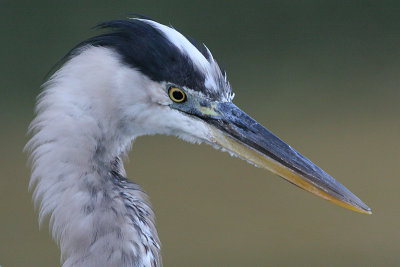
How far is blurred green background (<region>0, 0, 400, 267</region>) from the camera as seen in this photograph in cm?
306

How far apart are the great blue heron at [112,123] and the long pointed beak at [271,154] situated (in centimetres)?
2

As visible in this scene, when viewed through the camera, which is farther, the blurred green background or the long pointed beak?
the blurred green background

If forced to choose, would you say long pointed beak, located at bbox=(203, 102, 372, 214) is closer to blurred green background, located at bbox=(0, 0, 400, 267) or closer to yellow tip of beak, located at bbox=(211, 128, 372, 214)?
yellow tip of beak, located at bbox=(211, 128, 372, 214)

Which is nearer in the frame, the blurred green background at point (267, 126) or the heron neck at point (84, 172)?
the heron neck at point (84, 172)

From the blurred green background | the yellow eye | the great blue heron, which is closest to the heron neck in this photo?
the great blue heron

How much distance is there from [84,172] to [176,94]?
27 centimetres

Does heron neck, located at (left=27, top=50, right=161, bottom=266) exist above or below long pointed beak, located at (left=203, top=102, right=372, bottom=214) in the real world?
below

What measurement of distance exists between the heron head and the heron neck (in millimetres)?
60

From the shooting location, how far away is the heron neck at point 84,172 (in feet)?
4.61

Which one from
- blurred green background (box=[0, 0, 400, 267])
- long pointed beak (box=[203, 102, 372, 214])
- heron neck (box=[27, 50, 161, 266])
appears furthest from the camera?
blurred green background (box=[0, 0, 400, 267])

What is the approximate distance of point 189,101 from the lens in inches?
57.8

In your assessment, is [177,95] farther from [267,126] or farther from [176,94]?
[267,126]

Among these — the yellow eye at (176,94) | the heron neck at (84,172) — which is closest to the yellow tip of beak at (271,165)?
the yellow eye at (176,94)

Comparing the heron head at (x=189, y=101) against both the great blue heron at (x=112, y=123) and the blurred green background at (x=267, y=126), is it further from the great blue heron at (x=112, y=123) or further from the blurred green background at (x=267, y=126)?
the blurred green background at (x=267, y=126)
